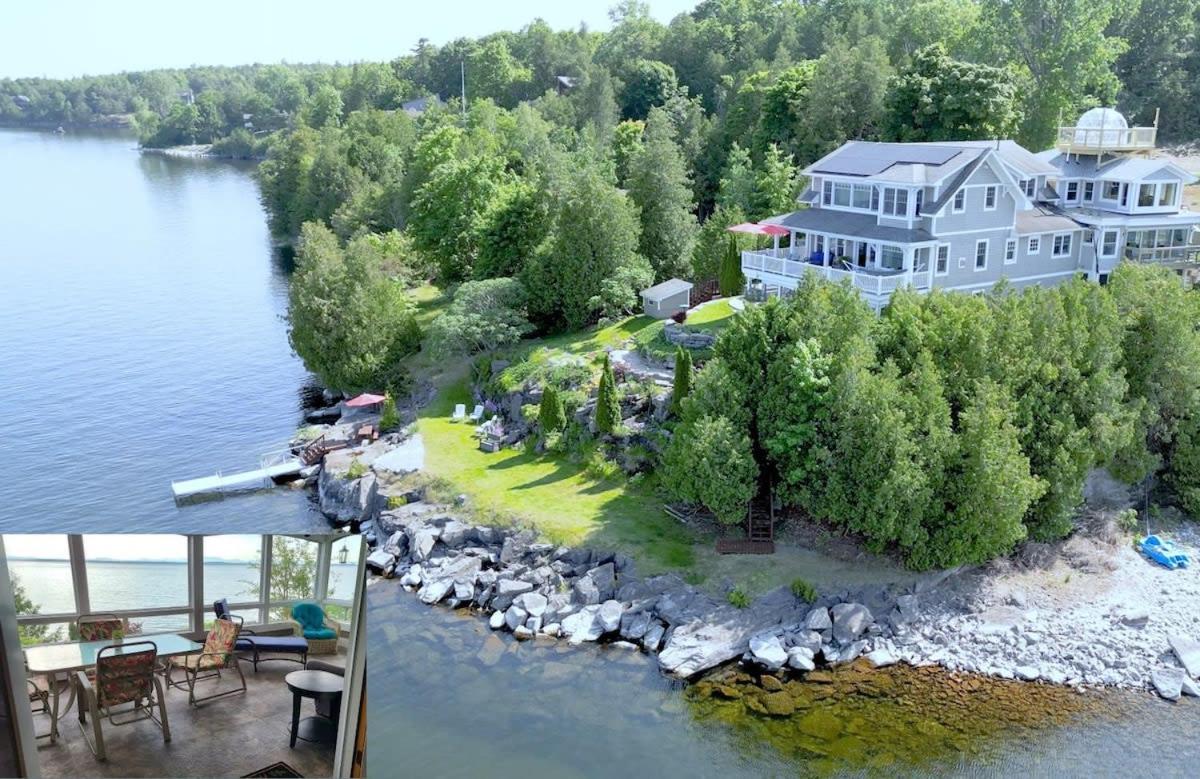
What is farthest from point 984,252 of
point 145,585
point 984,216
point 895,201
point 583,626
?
point 145,585

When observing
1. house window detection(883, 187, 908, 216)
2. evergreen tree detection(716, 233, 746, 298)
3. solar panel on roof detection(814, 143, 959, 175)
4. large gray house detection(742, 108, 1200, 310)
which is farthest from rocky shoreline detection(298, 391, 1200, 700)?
evergreen tree detection(716, 233, 746, 298)

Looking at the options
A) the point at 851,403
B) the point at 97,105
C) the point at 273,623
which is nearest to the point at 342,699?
the point at 273,623

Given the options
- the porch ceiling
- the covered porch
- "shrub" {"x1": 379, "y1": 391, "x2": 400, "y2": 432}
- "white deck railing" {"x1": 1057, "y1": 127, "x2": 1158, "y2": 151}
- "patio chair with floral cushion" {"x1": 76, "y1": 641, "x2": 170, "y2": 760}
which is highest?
"white deck railing" {"x1": 1057, "y1": 127, "x2": 1158, "y2": 151}

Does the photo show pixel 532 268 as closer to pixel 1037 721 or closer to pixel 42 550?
pixel 1037 721

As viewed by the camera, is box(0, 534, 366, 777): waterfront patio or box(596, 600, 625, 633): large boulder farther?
box(596, 600, 625, 633): large boulder

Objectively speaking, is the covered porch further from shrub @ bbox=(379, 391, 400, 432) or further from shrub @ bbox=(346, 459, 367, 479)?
shrub @ bbox=(346, 459, 367, 479)

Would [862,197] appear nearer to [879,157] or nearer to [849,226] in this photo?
[849,226]

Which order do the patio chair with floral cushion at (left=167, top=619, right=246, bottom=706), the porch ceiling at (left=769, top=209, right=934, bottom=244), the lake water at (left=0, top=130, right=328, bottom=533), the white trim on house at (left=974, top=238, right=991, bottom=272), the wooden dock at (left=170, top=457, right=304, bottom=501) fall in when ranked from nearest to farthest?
the patio chair with floral cushion at (left=167, top=619, right=246, bottom=706), the lake water at (left=0, top=130, right=328, bottom=533), the wooden dock at (left=170, top=457, right=304, bottom=501), the porch ceiling at (left=769, top=209, right=934, bottom=244), the white trim on house at (left=974, top=238, right=991, bottom=272)
